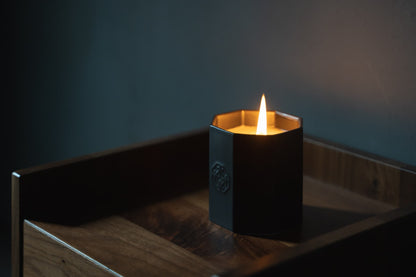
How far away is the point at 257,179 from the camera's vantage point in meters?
0.65

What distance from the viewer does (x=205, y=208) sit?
2.45 ft

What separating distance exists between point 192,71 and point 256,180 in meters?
0.44

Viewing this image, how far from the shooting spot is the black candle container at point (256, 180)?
0.65 m

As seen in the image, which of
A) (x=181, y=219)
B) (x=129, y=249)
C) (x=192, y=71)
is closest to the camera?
(x=129, y=249)

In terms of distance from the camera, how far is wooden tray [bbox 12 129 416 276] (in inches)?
20.5

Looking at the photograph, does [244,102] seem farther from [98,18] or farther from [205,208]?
[98,18]

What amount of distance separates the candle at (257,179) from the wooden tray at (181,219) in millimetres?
21

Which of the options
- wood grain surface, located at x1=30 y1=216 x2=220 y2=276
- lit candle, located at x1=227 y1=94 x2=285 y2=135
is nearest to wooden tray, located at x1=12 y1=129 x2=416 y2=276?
wood grain surface, located at x1=30 y1=216 x2=220 y2=276

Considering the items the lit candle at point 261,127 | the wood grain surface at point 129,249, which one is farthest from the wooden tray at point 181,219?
the lit candle at point 261,127

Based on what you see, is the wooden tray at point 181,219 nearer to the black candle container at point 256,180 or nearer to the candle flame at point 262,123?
the black candle container at point 256,180

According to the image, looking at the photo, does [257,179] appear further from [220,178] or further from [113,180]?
[113,180]

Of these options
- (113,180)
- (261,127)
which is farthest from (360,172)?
(113,180)

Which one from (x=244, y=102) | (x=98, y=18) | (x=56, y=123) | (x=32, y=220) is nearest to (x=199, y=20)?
(x=244, y=102)

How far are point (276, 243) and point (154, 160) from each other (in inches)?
9.3
